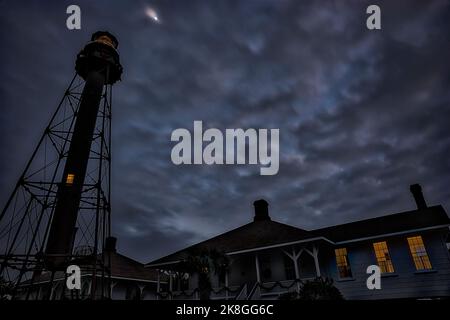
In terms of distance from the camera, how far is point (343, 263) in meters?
17.1

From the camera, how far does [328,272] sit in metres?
17.3

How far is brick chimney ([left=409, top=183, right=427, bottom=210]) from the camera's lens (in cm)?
1942

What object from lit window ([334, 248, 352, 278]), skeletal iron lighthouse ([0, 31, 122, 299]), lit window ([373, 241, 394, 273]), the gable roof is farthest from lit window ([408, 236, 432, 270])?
skeletal iron lighthouse ([0, 31, 122, 299])

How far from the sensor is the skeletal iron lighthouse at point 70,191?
12.0 meters

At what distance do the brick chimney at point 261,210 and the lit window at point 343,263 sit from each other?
7.25 meters

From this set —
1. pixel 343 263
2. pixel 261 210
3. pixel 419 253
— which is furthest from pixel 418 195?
pixel 261 210

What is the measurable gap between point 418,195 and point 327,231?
6.77 meters

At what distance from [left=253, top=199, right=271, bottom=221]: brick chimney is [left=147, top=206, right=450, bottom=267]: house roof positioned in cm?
A: 100

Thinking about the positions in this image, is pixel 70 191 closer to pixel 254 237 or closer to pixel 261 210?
pixel 254 237

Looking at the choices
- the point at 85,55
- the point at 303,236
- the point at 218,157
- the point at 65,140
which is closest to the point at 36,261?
the point at 65,140
